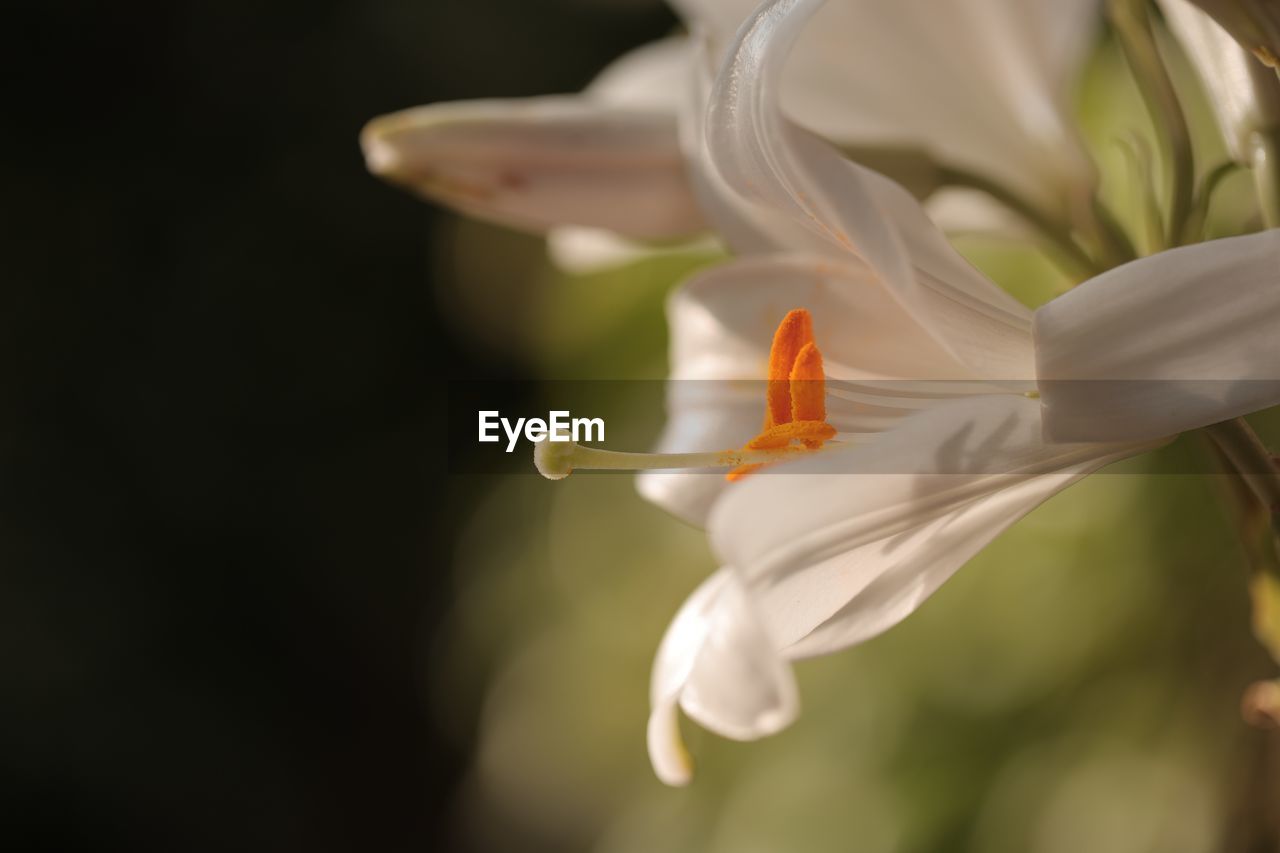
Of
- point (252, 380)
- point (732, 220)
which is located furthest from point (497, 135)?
point (252, 380)

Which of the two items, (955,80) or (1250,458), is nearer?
(1250,458)

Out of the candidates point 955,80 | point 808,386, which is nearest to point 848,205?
point 808,386

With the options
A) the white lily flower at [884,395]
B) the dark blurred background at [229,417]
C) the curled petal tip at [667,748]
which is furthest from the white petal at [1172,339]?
the dark blurred background at [229,417]

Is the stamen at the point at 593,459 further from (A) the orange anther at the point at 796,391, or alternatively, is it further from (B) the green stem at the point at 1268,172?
(B) the green stem at the point at 1268,172

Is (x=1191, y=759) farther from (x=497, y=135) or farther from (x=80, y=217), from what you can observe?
(x=80, y=217)

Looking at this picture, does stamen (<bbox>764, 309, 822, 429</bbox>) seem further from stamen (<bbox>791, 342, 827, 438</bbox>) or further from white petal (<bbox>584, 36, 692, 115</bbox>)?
white petal (<bbox>584, 36, 692, 115</bbox>)

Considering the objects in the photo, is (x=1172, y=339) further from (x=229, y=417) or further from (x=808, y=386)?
(x=229, y=417)
